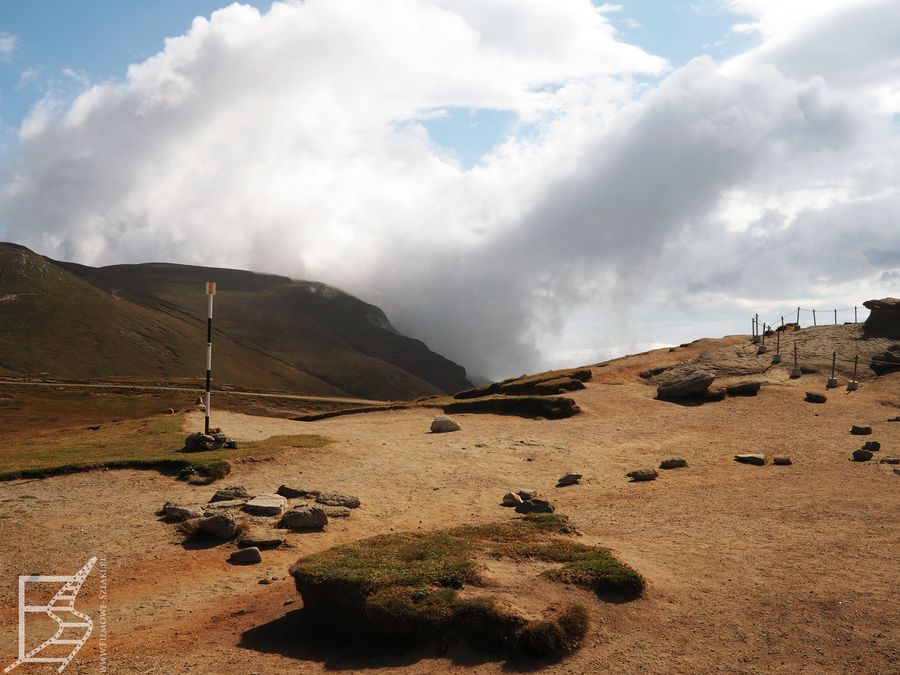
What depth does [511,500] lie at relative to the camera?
72.2 feet

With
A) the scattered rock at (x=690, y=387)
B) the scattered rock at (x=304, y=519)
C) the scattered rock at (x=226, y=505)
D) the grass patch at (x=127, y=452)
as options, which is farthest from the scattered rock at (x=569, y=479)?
the scattered rock at (x=690, y=387)

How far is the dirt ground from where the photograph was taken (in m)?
11.4

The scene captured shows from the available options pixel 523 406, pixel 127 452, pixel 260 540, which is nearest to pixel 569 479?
pixel 260 540

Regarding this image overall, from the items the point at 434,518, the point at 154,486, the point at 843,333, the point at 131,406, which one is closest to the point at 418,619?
the point at 434,518

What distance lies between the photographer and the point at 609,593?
12898 mm

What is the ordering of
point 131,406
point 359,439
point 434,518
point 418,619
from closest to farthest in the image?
point 418,619 → point 434,518 → point 359,439 → point 131,406

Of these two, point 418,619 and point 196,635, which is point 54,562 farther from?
point 418,619

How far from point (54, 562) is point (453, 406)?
3030 cm

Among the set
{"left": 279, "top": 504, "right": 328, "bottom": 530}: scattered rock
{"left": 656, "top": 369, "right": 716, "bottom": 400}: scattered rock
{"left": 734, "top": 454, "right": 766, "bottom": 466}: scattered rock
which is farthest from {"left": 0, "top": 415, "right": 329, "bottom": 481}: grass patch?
{"left": 656, "top": 369, "right": 716, "bottom": 400}: scattered rock

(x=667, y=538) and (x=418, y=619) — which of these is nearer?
(x=418, y=619)

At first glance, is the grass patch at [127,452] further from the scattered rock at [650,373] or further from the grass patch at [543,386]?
the scattered rock at [650,373]

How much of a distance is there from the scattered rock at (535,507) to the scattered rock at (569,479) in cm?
440

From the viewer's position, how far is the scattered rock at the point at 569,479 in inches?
995

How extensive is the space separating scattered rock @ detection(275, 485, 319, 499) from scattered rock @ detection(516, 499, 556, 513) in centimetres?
648
